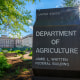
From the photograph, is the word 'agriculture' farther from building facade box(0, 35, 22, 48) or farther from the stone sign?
building facade box(0, 35, 22, 48)

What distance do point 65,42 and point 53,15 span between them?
2.63 feet

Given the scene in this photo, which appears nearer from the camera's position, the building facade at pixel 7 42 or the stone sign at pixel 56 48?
the stone sign at pixel 56 48

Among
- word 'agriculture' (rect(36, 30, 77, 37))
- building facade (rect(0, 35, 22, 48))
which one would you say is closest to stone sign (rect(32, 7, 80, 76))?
word 'agriculture' (rect(36, 30, 77, 37))

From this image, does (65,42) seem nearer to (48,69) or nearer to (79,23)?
(79,23)

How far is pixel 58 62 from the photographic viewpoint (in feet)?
7.56

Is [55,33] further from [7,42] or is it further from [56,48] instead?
[7,42]

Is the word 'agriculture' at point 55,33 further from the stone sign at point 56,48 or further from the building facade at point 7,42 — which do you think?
the building facade at point 7,42

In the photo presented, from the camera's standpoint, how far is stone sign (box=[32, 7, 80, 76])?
228 centimetres

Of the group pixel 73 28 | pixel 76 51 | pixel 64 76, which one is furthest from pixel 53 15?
pixel 64 76

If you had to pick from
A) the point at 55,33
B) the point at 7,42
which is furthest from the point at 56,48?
the point at 7,42

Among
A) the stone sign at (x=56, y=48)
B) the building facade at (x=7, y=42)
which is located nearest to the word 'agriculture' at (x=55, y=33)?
the stone sign at (x=56, y=48)

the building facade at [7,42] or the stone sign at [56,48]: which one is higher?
the building facade at [7,42]

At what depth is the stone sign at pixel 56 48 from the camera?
89.7 inches

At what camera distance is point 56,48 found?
91.3 inches
